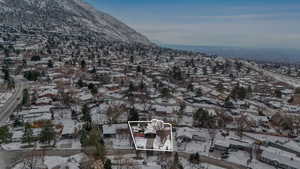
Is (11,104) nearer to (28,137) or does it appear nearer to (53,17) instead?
(28,137)

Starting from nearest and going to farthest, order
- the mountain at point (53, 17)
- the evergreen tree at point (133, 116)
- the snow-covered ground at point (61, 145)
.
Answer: the snow-covered ground at point (61, 145) < the evergreen tree at point (133, 116) < the mountain at point (53, 17)

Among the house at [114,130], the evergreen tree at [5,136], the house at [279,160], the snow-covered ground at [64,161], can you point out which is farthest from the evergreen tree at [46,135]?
the house at [279,160]

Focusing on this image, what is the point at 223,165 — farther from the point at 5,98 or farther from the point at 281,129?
the point at 5,98

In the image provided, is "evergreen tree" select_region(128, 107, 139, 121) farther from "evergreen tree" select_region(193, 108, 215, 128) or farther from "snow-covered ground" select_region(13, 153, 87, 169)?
"snow-covered ground" select_region(13, 153, 87, 169)

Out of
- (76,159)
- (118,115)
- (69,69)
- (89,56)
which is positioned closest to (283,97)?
(118,115)

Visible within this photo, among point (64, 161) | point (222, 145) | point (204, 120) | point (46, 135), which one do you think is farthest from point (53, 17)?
point (222, 145)

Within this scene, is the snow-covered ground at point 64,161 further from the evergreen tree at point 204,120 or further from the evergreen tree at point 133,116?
the evergreen tree at point 204,120
